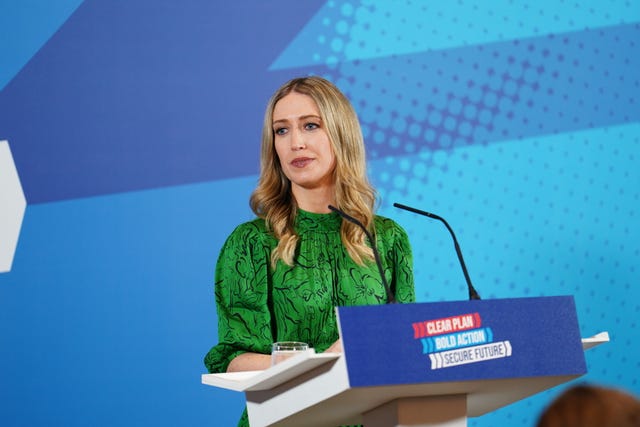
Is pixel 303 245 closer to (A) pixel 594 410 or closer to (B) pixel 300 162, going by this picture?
(B) pixel 300 162

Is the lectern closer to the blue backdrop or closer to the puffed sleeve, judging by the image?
the puffed sleeve

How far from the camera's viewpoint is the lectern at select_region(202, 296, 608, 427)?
6.16ft

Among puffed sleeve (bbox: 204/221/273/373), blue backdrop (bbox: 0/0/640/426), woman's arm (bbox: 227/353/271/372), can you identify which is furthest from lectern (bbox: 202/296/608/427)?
blue backdrop (bbox: 0/0/640/426)

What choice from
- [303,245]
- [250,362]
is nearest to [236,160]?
[303,245]

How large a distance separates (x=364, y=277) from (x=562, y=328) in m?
0.80

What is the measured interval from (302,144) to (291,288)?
449 mm

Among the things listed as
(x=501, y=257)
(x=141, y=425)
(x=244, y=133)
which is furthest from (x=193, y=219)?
(x=501, y=257)

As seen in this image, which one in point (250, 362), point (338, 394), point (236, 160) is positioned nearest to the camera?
point (338, 394)

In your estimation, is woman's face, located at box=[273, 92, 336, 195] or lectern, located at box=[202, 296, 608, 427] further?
woman's face, located at box=[273, 92, 336, 195]

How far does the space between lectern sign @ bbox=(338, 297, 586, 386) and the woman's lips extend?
1.02m

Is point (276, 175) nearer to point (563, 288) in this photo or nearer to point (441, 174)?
point (441, 174)

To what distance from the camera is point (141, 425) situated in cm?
387

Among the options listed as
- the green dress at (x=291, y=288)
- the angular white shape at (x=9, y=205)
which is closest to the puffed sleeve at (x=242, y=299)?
the green dress at (x=291, y=288)

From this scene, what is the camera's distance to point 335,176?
9.91 feet
